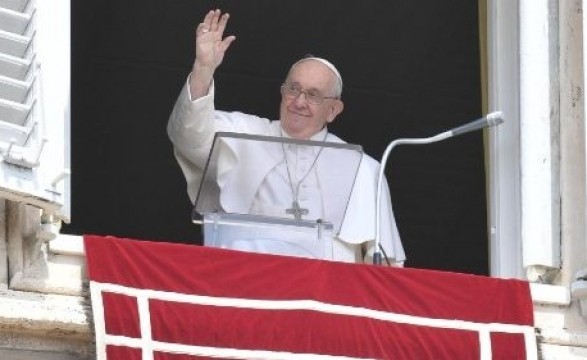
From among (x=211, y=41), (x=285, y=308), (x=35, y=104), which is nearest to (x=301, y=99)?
(x=211, y=41)

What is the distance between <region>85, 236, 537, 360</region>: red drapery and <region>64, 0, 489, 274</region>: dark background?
2.69 meters

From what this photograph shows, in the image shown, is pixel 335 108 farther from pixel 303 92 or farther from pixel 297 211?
pixel 297 211

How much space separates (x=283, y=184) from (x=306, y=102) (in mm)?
394

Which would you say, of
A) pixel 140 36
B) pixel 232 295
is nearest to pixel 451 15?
pixel 140 36

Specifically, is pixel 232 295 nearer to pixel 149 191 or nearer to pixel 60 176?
pixel 60 176

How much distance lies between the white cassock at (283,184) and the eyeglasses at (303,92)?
0.80 ft

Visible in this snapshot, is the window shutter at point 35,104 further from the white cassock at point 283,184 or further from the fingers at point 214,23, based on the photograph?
the white cassock at point 283,184

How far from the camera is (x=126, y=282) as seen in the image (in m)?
9.23

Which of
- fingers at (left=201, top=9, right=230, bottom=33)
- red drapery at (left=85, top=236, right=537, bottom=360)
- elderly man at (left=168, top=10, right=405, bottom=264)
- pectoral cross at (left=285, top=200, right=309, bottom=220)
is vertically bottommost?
red drapery at (left=85, top=236, right=537, bottom=360)

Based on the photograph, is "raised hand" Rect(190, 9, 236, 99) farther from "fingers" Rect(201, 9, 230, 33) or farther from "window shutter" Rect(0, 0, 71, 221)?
"window shutter" Rect(0, 0, 71, 221)

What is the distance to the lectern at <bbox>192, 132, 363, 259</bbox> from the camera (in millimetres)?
9742

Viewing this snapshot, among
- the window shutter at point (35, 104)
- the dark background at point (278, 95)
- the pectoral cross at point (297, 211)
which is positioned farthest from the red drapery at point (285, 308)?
the dark background at point (278, 95)

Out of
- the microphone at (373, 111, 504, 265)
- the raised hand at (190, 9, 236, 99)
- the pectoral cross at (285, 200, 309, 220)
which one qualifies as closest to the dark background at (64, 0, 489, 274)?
the raised hand at (190, 9, 236, 99)

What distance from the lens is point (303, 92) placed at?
10.5 m
